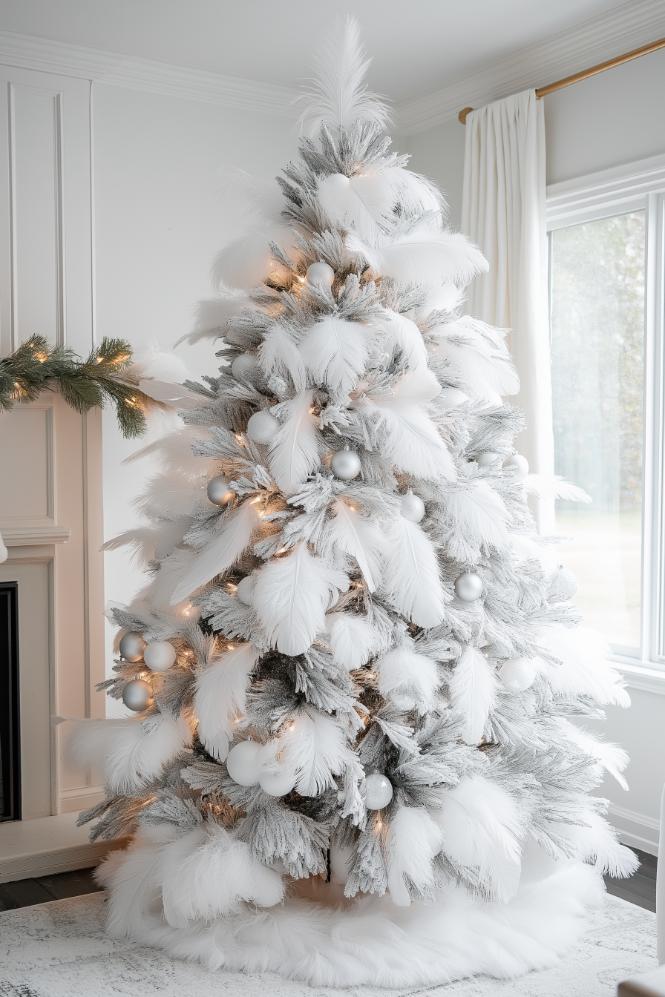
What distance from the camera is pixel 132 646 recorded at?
269 cm

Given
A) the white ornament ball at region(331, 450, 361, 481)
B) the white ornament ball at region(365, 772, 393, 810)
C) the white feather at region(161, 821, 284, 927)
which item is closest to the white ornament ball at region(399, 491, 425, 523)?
the white ornament ball at region(331, 450, 361, 481)

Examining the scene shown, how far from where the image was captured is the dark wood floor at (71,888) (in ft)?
9.75

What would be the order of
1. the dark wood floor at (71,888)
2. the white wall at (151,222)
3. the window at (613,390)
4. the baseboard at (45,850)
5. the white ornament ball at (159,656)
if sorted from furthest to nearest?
the white wall at (151,222)
the window at (613,390)
the baseboard at (45,850)
the dark wood floor at (71,888)
the white ornament ball at (159,656)

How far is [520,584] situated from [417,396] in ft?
1.88

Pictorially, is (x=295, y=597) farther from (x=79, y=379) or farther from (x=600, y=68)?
(x=600, y=68)

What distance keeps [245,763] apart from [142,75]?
2766 mm

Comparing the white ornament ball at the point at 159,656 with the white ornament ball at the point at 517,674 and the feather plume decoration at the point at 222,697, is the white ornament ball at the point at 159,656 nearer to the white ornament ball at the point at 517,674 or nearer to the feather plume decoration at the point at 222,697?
the feather plume decoration at the point at 222,697

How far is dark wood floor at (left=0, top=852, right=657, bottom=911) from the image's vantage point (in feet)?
9.75

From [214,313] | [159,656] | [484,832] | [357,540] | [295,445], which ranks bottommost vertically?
[484,832]

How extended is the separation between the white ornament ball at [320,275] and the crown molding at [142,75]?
126 cm

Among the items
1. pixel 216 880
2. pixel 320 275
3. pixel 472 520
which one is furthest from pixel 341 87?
pixel 216 880

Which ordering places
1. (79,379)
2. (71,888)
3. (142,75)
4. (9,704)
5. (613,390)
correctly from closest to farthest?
(71,888) < (79,379) < (9,704) < (613,390) < (142,75)

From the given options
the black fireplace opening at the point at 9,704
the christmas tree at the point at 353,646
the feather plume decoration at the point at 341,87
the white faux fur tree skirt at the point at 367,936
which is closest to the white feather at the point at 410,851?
the christmas tree at the point at 353,646

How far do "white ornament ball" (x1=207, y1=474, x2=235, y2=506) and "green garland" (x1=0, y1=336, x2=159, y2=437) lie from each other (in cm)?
101
